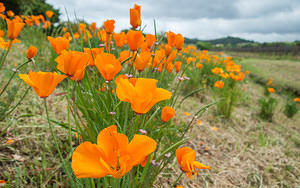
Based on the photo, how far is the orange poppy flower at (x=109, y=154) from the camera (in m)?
0.43

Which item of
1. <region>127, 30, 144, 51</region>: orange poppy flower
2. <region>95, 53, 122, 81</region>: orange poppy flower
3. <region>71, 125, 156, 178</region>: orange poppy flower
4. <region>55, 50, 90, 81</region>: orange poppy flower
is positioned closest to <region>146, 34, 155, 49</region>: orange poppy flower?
<region>127, 30, 144, 51</region>: orange poppy flower

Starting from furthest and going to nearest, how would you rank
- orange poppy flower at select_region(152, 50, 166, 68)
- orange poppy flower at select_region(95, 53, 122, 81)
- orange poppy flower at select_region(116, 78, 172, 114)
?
orange poppy flower at select_region(152, 50, 166, 68) < orange poppy flower at select_region(95, 53, 122, 81) < orange poppy flower at select_region(116, 78, 172, 114)

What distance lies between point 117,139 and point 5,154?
119 centimetres

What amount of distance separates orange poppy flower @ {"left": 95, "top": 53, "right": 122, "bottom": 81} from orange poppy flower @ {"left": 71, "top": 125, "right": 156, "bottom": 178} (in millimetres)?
272

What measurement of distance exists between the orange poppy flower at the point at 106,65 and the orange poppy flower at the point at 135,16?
47 cm

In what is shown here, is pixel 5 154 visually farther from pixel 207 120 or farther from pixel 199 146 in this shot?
pixel 207 120

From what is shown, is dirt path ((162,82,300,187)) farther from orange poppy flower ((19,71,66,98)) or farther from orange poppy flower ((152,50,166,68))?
orange poppy flower ((19,71,66,98))

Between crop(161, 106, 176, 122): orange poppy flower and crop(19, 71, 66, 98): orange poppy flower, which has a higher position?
crop(19, 71, 66, 98): orange poppy flower

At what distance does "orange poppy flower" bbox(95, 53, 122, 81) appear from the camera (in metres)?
0.69

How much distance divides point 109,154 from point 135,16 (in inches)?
33.5

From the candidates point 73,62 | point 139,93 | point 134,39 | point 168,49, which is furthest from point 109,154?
point 168,49

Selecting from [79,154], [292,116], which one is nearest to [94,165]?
[79,154]

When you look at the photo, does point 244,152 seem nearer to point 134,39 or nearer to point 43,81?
point 134,39

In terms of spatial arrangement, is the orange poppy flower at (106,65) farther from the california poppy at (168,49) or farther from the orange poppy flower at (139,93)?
the california poppy at (168,49)
